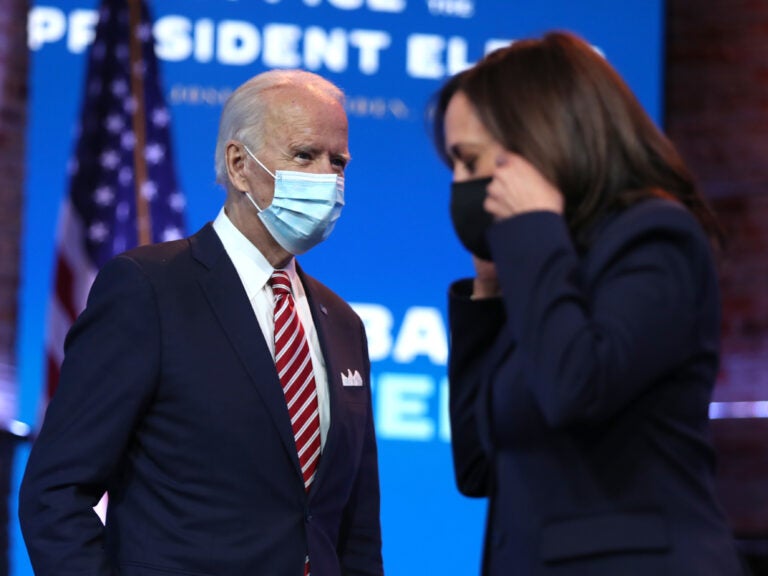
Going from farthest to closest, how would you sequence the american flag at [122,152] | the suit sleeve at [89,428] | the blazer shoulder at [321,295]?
the american flag at [122,152], the blazer shoulder at [321,295], the suit sleeve at [89,428]

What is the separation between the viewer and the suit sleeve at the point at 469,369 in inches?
72.9

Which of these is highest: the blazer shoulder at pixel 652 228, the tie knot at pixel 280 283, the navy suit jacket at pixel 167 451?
the blazer shoulder at pixel 652 228

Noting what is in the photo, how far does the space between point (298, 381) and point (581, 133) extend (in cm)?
100

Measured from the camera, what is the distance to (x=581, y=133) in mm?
1603

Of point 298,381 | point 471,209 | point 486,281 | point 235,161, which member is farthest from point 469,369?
point 235,161

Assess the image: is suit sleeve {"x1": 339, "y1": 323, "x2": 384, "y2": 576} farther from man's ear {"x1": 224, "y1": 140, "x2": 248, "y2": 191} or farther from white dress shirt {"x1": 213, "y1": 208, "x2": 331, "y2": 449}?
man's ear {"x1": 224, "y1": 140, "x2": 248, "y2": 191}

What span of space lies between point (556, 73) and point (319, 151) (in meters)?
1.02

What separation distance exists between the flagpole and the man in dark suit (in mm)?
1720

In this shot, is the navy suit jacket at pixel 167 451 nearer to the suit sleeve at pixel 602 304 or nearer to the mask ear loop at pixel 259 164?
the mask ear loop at pixel 259 164

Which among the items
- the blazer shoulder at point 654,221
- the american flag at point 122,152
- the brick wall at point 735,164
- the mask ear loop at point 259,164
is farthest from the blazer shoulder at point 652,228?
the brick wall at point 735,164

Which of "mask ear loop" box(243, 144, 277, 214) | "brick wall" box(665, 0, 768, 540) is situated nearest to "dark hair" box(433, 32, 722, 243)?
"mask ear loop" box(243, 144, 277, 214)

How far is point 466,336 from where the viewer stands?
6.13 feet

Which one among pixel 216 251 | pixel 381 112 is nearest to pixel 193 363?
pixel 216 251

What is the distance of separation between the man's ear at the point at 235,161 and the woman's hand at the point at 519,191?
108 centimetres
